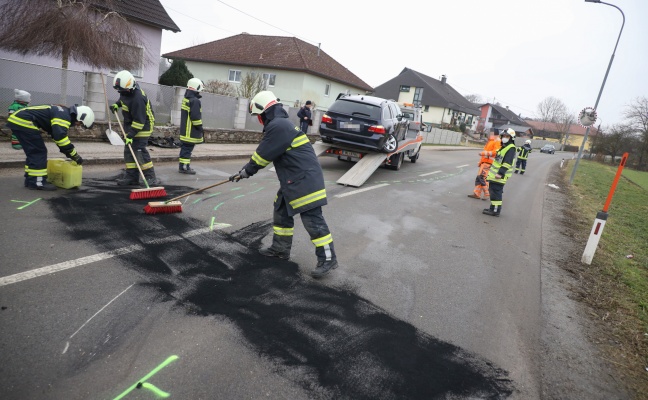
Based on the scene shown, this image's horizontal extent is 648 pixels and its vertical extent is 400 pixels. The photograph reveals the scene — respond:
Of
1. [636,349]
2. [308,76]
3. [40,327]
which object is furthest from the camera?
[308,76]

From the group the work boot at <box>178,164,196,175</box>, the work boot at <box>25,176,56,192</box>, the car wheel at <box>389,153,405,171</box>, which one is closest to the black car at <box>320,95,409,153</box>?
the car wheel at <box>389,153,405,171</box>

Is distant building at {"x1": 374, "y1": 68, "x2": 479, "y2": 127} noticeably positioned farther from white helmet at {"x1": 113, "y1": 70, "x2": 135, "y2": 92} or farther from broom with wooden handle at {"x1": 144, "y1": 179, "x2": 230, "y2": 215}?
broom with wooden handle at {"x1": 144, "y1": 179, "x2": 230, "y2": 215}

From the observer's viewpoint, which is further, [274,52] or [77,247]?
[274,52]

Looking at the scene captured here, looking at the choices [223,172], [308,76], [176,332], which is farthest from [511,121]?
[176,332]

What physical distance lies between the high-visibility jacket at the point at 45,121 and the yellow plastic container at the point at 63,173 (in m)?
0.27

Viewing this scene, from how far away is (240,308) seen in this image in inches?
133

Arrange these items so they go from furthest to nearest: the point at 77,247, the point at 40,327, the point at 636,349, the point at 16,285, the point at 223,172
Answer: the point at 223,172, the point at 77,247, the point at 636,349, the point at 16,285, the point at 40,327

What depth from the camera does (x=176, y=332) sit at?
296 centimetres

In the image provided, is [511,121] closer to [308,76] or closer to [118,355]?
[308,76]

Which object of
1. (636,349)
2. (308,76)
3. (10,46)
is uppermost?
(308,76)

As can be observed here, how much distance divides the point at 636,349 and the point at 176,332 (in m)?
4.11

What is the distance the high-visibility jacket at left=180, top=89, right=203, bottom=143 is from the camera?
27.3 ft

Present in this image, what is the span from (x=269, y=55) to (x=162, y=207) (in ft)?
92.1

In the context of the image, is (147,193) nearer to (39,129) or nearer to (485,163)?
(39,129)
